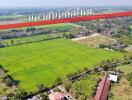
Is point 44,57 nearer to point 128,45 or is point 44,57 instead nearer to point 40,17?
point 128,45

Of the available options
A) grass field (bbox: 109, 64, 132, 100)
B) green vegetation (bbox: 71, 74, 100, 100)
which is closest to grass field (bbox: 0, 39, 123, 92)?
green vegetation (bbox: 71, 74, 100, 100)

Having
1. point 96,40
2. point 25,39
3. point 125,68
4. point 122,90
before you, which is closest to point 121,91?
point 122,90

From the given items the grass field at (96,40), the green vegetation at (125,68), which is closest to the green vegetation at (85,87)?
the green vegetation at (125,68)

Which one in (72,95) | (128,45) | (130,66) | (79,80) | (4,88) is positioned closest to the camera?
(72,95)

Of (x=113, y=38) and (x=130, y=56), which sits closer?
(x=130, y=56)

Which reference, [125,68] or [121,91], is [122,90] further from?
[125,68]

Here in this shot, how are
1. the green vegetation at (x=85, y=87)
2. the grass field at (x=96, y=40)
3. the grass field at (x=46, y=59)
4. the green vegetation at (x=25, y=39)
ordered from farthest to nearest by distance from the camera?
the grass field at (x=96, y=40)
the green vegetation at (x=25, y=39)
the grass field at (x=46, y=59)
the green vegetation at (x=85, y=87)

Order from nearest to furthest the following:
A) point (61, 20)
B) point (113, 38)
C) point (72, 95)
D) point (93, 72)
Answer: point (61, 20) → point (72, 95) → point (93, 72) → point (113, 38)

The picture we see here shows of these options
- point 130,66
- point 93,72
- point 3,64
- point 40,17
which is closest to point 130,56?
point 130,66

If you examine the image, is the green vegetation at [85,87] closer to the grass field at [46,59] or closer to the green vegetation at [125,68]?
the grass field at [46,59]
